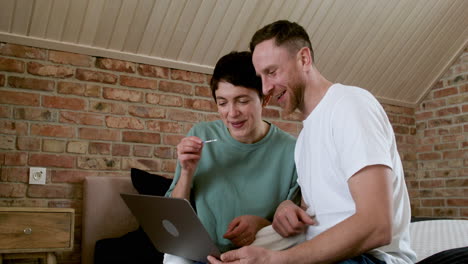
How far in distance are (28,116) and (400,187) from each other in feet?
7.11

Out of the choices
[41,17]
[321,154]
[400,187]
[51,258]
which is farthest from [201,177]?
[41,17]

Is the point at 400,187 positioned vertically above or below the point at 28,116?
below

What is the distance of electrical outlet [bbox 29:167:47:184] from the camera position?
8.61ft

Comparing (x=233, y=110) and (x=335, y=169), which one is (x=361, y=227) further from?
(x=233, y=110)

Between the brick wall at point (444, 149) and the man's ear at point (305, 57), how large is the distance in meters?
3.06

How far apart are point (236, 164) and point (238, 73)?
0.32 meters

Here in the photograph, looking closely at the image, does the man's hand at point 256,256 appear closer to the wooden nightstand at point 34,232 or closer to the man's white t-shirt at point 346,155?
the man's white t-shirt at point 346,155

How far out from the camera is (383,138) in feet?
3.59

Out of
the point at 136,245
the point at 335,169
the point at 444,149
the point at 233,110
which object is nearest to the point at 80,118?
the point at 136,245

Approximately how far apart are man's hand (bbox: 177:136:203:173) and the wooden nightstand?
1068mm

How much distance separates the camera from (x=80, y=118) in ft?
9.15

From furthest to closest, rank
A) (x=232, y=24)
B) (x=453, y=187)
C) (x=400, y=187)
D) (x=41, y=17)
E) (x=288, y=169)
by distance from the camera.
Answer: (x=453, y=187) → (x=232, y=24) → (x=41, y=17) → (x=288, y=169) → (x=400, y=187)

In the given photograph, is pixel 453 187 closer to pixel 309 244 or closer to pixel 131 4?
pixel 131 4

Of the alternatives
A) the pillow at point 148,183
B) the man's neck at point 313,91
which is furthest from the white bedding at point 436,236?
the pillow at point 148,183
